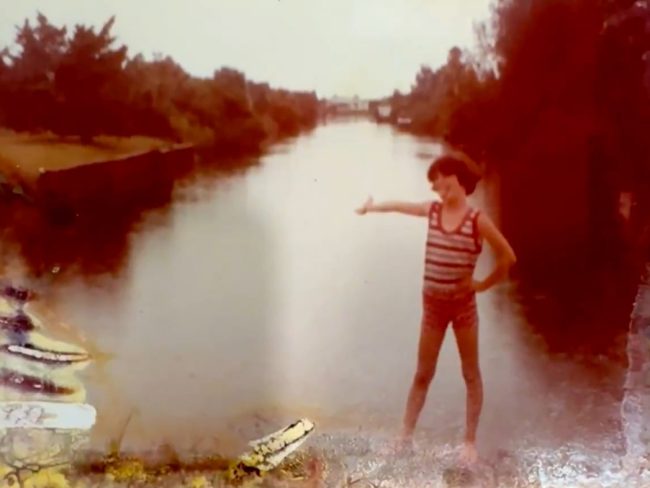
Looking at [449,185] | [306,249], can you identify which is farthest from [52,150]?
[449,185]

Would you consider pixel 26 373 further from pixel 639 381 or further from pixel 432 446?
pixel 639 381

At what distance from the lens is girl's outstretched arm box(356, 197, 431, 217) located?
1.14 metres

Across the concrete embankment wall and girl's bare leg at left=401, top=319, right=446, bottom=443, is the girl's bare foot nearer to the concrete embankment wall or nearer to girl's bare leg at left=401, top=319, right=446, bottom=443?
girl's bare leg at left=401, top=319, right=446, bottom=443

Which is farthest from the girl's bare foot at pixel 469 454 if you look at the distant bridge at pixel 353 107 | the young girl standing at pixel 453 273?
the distant bridge at pixel 353 107

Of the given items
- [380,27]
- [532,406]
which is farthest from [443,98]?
[532,406]

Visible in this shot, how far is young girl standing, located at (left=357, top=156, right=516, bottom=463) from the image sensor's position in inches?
44.7

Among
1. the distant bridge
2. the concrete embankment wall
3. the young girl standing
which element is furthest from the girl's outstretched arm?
the concrete embankment wall

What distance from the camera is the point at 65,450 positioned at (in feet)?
3.75

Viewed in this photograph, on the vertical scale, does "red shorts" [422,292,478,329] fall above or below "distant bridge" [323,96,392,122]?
below

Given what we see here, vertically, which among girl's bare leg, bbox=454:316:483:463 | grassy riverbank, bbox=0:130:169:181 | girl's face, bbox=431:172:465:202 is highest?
grassy riverbank, bbox=0:130:169:181

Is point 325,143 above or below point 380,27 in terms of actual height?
below

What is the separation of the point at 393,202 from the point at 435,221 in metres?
0.06

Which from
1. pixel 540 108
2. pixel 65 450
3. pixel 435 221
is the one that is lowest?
pixel 65 450

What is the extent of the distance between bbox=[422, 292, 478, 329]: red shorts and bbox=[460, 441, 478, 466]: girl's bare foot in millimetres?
144
